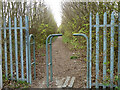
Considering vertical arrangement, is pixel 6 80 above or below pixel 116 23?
below

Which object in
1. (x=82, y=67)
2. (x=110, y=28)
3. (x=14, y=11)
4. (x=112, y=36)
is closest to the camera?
(x=112, y=36)

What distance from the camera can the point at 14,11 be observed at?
5.25 metres

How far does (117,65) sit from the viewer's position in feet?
11.7

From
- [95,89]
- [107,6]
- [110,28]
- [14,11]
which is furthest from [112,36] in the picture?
[14,11]

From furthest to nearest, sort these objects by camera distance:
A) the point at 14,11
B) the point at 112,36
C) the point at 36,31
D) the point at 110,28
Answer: the point at 36,31 → the point at 14,11 → the point at 110,28 → the point at 112,36

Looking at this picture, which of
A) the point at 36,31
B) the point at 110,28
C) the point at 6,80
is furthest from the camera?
the point at 36,31

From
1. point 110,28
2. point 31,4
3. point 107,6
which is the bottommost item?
point 110,28

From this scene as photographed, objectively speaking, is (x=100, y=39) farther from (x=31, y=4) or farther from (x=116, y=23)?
(x=31, y=4)

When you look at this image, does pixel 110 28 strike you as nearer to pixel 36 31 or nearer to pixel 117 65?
pixel 117 65

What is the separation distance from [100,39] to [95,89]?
1.24 metres

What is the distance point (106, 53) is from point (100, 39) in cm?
43

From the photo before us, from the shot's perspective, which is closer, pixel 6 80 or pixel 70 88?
pixel 70 88

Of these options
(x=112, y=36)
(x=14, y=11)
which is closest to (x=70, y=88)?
(x=112, y=36)

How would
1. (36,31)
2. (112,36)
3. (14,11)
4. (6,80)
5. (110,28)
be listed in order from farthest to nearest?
(36,31), (14,11), (6,80), (110,28), (112,36)
